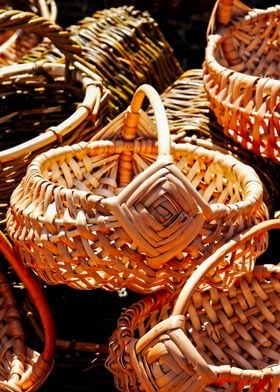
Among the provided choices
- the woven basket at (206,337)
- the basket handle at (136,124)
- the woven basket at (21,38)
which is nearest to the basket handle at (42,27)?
the basket handle at (136,124)

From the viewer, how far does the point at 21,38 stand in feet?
6.95

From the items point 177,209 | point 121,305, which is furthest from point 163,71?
point 177,209

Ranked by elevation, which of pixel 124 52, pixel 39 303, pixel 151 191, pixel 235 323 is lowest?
pixel 235 323

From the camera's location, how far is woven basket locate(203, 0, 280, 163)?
1.51m

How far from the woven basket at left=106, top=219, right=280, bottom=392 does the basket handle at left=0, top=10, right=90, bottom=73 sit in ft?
1.59

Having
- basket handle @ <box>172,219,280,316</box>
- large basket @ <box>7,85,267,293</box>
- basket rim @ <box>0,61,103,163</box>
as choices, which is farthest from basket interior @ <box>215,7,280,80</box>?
basket handle @ <box>172,219,280,316</box>

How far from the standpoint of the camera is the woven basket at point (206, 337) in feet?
3.65

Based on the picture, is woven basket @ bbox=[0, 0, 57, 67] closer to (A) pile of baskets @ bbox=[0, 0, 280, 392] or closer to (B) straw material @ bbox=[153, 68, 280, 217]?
(A) pile of baskets @ bbox=[0, 0, 280, 392]

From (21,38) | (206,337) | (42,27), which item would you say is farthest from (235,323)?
(21,38)

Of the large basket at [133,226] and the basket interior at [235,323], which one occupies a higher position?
the large basket at [133,226]

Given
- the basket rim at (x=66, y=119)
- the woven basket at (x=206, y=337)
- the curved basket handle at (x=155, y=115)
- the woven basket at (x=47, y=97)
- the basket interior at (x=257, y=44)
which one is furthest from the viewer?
the basket interior at (x=257, y=44)

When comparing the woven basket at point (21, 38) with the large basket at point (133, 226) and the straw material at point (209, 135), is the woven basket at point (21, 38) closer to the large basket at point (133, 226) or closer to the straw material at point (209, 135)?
the straw material at point (209, 135)

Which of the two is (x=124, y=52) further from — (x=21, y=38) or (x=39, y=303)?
(x=39, y=303)

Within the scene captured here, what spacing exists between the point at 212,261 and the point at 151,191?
0.12m
